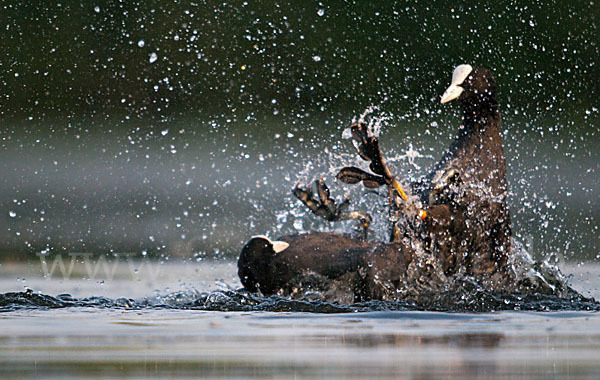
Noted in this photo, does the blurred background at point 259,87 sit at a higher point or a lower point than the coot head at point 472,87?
higher

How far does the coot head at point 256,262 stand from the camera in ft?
20.1

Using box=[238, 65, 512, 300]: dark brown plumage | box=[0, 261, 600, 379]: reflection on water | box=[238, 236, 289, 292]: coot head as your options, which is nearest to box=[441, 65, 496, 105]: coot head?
box=[238, 65, 512, 300]: dark brown plumage

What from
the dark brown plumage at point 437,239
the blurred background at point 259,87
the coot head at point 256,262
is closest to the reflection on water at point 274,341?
the coot head at point 256,262

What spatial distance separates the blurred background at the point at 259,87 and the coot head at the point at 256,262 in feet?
22.9

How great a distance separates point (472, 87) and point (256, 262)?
1713 mm

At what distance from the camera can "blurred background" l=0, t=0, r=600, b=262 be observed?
46.9 feet

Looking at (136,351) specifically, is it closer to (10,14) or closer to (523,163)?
(523,163)

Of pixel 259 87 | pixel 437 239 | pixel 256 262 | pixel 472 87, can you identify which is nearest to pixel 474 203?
pixel 437 239

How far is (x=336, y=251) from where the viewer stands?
6.28m

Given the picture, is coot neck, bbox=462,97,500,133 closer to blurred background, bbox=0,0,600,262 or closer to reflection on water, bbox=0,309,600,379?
reflection on water, bbox=0,309,600,379

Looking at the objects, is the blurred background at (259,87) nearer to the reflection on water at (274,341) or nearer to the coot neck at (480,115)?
the coot neck at (480,115)

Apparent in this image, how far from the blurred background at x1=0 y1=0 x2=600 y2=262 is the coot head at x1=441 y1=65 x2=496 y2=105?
20.9 feet

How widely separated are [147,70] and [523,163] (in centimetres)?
589

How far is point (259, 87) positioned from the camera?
16.8 meters
